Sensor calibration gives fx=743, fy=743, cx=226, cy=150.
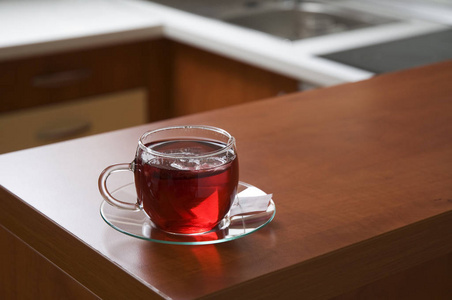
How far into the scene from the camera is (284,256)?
2.14ft

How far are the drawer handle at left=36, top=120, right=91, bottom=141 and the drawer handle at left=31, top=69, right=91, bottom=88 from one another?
12 centimetres

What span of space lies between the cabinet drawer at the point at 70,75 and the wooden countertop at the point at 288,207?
1161 mm

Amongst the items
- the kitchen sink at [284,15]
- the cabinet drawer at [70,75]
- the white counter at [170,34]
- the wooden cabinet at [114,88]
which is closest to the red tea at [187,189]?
the white counter at [170,34]

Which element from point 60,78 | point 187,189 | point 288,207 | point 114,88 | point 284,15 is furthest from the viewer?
point 284,15

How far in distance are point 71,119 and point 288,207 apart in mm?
1547

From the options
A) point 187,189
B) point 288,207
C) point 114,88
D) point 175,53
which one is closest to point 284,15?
point 175,53

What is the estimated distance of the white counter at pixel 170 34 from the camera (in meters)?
1.83

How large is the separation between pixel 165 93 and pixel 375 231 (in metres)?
1.74

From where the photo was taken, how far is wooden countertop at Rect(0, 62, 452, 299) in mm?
637

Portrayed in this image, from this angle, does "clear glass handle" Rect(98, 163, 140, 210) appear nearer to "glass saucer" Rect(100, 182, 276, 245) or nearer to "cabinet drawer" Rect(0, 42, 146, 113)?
"glass saucer" Rect(100, 182, 276, 245)

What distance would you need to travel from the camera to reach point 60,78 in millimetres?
2133

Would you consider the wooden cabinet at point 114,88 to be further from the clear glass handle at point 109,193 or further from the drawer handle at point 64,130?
the clear glass handle at point 109,193

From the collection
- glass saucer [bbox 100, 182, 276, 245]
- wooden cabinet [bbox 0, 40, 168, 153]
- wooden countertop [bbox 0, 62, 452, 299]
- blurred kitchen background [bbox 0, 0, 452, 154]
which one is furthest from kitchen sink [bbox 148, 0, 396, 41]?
glass saucer [bbox 100, 182, 276, 245]

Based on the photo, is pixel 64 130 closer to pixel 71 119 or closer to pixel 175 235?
pixel 71 119
